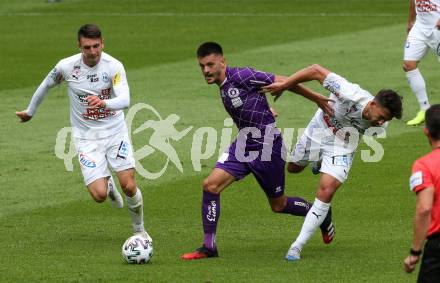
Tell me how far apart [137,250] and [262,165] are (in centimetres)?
172

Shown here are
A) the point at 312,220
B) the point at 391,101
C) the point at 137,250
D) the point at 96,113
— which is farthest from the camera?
the point at 96,113

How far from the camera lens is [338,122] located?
44.1ft

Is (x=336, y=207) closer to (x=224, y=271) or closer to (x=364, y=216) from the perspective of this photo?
(x=364, y=216)

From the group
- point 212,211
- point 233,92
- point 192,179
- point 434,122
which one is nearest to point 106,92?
point 233,92

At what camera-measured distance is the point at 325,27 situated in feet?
116

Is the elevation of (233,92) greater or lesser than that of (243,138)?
greater

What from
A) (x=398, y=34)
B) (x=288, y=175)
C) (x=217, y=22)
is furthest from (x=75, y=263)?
(x=217, y=22)

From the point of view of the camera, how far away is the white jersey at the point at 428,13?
68.4ft

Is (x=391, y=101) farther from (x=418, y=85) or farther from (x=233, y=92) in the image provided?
(x=418, y=85)

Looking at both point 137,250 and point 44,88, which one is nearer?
point 137,250

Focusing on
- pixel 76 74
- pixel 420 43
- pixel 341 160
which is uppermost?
pixel 76 74

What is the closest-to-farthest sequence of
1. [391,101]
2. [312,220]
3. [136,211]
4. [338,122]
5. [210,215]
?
[391,101]
[312,220]
[210,215]
[338,122]
[136,211]

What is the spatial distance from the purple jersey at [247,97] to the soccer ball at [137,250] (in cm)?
177

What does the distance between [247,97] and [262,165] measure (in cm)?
77
